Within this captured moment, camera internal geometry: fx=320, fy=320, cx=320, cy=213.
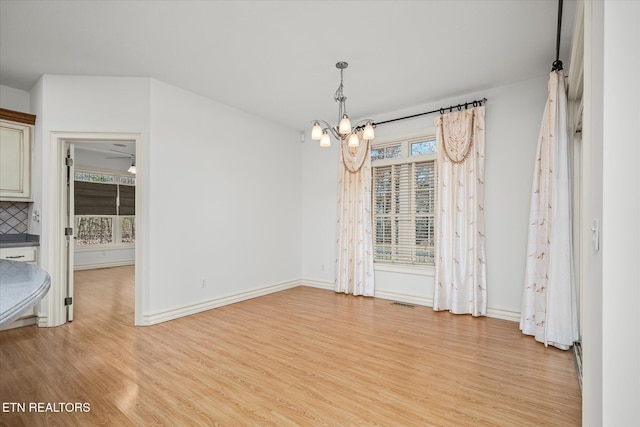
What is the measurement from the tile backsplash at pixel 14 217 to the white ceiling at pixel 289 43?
59.5 inches

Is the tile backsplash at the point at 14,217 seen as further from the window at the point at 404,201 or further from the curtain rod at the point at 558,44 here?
the curtain rod at the point at 558,44

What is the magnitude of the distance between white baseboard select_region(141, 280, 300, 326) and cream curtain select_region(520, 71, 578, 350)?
148 inches

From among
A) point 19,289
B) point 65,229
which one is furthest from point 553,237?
point 65,229

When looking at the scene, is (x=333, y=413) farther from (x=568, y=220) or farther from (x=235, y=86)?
(x=235, y=86)

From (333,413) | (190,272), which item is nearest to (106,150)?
(190,272)

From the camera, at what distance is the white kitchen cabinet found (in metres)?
3.79

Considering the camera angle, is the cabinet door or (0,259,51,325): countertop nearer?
(0,259,51,325): countertop

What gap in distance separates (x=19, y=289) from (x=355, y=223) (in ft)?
14.8

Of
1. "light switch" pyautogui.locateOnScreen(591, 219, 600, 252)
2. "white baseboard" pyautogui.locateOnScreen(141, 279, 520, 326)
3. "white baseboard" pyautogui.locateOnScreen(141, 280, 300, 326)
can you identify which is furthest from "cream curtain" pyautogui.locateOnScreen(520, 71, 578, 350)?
"white baseboard" pyautogui.locateOnScreen(141, 280, 300, 326)

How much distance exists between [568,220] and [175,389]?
3792 mm

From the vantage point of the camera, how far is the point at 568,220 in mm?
3127

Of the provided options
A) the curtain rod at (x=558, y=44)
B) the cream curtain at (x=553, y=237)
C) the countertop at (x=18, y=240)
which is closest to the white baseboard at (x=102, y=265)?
the countertop at (x=18, y=240)

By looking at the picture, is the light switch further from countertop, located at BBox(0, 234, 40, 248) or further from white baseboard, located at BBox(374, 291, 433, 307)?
countertop, located at BBox(0, 234, 40, 248)

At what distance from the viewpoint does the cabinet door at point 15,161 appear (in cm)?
379
